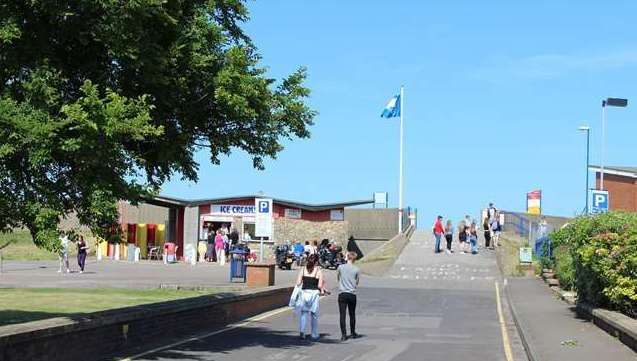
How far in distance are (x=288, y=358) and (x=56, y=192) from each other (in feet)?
14.7

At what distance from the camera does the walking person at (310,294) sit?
16344 millimetres

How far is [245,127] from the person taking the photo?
14266 millimetres

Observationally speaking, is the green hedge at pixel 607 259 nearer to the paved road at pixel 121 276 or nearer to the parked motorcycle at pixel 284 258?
the paved road at pixel 121 276

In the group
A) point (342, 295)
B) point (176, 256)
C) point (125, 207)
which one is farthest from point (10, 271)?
point (342, 295)

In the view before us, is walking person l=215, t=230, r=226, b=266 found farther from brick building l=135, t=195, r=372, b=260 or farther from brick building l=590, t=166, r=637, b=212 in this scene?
brick building l=590, t=166, r=637, b=212

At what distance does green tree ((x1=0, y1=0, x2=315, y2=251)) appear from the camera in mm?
11039

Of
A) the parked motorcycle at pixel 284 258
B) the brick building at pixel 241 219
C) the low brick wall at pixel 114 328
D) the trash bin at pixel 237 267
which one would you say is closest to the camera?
the low brick wall at pixel 114 328

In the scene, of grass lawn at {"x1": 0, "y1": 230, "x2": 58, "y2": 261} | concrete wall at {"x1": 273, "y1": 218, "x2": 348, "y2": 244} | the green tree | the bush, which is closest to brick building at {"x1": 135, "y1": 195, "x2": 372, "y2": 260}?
concrete wall at {"x1": 273, "y1": 218, "x2": 348, "y2": 244}

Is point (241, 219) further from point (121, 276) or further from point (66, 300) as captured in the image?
point (66, 300)

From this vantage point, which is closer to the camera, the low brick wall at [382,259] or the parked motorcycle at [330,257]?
the low brick wall at [382,259]

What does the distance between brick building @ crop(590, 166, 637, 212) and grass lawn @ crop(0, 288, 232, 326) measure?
42309 millimetres

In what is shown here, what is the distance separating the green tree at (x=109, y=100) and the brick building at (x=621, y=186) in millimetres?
49869

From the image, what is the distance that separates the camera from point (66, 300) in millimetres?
21594

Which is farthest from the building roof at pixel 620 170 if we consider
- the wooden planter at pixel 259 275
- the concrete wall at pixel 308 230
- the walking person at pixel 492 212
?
the wooden planter at pixel 259 275
